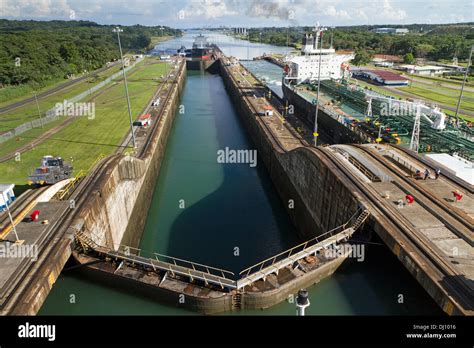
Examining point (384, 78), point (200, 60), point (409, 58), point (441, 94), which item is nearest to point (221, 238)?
point (441, 94)

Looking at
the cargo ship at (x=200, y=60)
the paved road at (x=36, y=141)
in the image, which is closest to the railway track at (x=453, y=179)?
the paved road at (x=36, y=141)

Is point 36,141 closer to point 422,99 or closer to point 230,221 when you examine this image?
point 230,221

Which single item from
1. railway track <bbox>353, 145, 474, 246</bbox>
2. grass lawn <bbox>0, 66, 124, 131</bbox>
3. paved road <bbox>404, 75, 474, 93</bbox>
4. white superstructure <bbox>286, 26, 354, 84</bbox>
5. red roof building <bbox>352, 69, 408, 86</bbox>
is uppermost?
white superstructure <bbox>286, 26, 354, 84</bbox>

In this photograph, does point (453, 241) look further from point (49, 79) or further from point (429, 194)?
point (49, 79)

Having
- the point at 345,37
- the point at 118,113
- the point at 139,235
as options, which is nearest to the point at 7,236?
the point at 139,235

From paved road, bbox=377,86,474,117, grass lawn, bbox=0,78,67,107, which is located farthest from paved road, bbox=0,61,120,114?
paved road, bbox=377,86,474,117

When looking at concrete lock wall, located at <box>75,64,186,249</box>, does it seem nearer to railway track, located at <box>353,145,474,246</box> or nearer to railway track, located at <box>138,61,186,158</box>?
railway track, located at <box>138,61,186,158</box>
